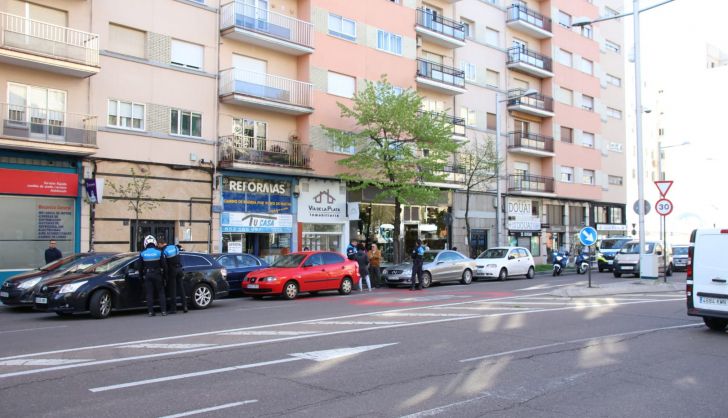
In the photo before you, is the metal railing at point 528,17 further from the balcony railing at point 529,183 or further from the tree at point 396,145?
the tree at point 396,145

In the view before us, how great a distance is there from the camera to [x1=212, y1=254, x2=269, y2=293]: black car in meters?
19.3

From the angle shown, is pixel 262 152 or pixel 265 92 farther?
pixel 265 92

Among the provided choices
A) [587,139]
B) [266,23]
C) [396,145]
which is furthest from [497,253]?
[587,139]

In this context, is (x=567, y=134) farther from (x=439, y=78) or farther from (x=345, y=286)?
(x=345, y=286)

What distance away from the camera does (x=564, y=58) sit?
44.7 meters

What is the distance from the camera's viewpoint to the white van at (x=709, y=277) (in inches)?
425

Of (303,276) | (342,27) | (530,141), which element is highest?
(342,27)

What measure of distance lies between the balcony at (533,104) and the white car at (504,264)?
44.7 feet

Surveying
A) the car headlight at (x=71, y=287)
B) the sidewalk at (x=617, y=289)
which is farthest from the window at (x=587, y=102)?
the car headlight at (x=71, y=287)

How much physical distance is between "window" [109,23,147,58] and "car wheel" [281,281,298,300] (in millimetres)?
11232

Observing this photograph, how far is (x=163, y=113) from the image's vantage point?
23.9m

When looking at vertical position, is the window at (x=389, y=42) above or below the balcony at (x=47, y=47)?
above

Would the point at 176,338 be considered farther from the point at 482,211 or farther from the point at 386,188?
the point at 482,211

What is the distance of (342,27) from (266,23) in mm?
4598
